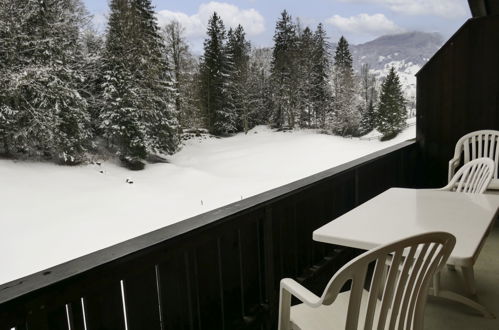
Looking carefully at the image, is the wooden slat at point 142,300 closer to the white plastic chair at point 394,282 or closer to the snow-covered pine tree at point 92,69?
the white plastic chair at point 394,282

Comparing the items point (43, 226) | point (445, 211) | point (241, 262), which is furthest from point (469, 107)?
point (43, 226)

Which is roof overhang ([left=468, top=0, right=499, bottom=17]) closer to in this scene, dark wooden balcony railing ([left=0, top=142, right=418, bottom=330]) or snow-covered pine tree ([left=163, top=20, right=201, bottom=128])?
dark wooden balcony railing ([left=0, top=142, right=418, bottom=330])

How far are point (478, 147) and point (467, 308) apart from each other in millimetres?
1655

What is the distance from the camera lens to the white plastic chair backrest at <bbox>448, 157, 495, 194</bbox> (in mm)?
1823

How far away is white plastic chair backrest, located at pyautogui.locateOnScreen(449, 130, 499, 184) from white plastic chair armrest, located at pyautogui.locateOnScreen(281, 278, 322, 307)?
245cm

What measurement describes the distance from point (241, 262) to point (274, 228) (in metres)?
0.26

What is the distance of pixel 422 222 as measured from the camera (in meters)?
1.31

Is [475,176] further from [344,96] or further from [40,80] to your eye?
[344,96]

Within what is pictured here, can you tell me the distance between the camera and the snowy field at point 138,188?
7.02 metres

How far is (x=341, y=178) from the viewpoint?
83.2 inches

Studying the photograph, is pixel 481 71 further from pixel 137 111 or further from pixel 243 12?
pixel 243 12

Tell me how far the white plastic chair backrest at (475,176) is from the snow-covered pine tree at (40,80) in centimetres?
1078

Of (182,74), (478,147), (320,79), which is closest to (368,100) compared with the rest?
(320,79)

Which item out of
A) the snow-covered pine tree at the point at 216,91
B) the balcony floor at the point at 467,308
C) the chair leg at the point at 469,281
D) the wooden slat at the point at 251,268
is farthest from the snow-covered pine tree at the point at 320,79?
the wooden slat at the point at 251,268
